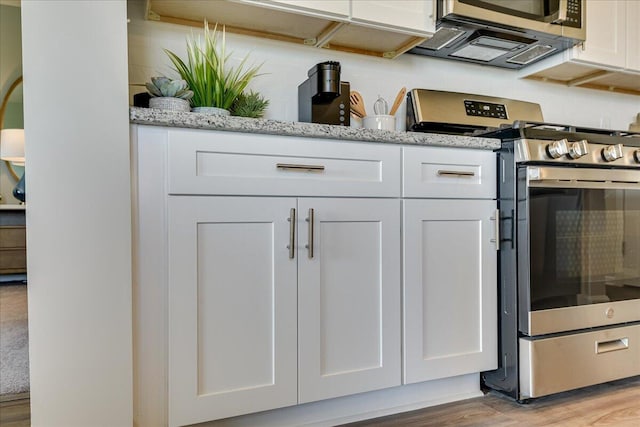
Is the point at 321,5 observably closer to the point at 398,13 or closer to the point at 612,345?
the point at 398,13

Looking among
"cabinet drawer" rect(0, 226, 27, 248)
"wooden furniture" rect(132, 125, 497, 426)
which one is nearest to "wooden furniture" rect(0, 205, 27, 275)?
"cabinet drawer" rect(0, 226, 27, 248)

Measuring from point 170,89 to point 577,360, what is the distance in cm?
167

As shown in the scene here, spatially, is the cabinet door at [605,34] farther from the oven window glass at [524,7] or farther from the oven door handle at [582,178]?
the oven door handle at [582,178]

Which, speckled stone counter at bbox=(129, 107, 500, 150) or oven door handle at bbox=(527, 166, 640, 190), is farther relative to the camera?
oven door handle at bbox=(527, 166, 640, 190)

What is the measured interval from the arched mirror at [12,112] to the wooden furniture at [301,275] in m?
3.55

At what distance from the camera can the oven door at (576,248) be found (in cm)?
148

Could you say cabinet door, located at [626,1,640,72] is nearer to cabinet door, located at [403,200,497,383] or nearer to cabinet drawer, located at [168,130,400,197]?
cabinet door, located at [403,200,497,383]

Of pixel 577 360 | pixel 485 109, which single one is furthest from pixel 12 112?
pixel 577 360

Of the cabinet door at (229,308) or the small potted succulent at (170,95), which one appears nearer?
the cabinet door at (229,308)

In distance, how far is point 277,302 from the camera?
4.01 ft

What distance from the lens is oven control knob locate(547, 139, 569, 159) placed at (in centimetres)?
150

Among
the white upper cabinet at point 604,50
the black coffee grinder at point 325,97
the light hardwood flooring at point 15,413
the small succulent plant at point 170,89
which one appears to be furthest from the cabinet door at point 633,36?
the light hardwood flooring at point 15,413

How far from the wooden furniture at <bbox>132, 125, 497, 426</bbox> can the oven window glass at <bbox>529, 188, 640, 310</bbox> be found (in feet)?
0.52

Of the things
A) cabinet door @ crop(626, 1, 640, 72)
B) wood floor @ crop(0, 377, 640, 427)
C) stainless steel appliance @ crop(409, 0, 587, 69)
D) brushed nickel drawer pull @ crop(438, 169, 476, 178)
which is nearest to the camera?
wood floor @ crop(0, 377, 640, 427)
